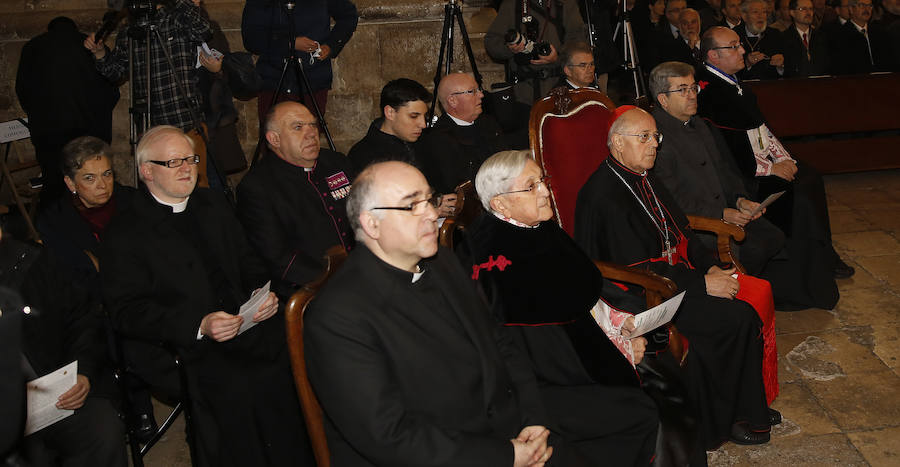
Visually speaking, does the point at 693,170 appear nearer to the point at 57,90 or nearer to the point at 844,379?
the point at 844,379

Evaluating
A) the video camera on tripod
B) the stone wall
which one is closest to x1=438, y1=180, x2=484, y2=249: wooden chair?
the video camera on tripod

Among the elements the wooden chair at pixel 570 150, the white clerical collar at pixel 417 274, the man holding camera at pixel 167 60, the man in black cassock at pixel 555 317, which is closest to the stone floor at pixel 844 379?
the wooden chair at pixel 570 150

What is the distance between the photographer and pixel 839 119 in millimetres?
7098

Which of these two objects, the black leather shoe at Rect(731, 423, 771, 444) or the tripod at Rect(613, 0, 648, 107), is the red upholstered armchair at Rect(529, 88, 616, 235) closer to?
the black leather shoe at Rect(731, 423, 771, 444)

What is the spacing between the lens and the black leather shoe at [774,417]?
355cm

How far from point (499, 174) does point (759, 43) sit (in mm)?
5552

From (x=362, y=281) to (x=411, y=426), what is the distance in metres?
0.41

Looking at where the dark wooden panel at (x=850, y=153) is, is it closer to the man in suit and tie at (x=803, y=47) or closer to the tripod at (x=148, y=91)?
the man in suit and tie at (x=803, y=47)

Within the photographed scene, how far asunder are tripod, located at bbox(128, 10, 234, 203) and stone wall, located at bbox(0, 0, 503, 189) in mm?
1683

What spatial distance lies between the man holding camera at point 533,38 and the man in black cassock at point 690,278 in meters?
2.13

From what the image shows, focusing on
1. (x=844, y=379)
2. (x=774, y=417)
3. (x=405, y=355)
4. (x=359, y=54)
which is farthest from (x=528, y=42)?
(x=405, y=355)

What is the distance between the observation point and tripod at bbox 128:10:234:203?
183 inches

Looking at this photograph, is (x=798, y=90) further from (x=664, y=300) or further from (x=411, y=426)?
(x=411, y=426)

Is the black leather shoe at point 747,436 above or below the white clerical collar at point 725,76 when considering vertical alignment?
below
